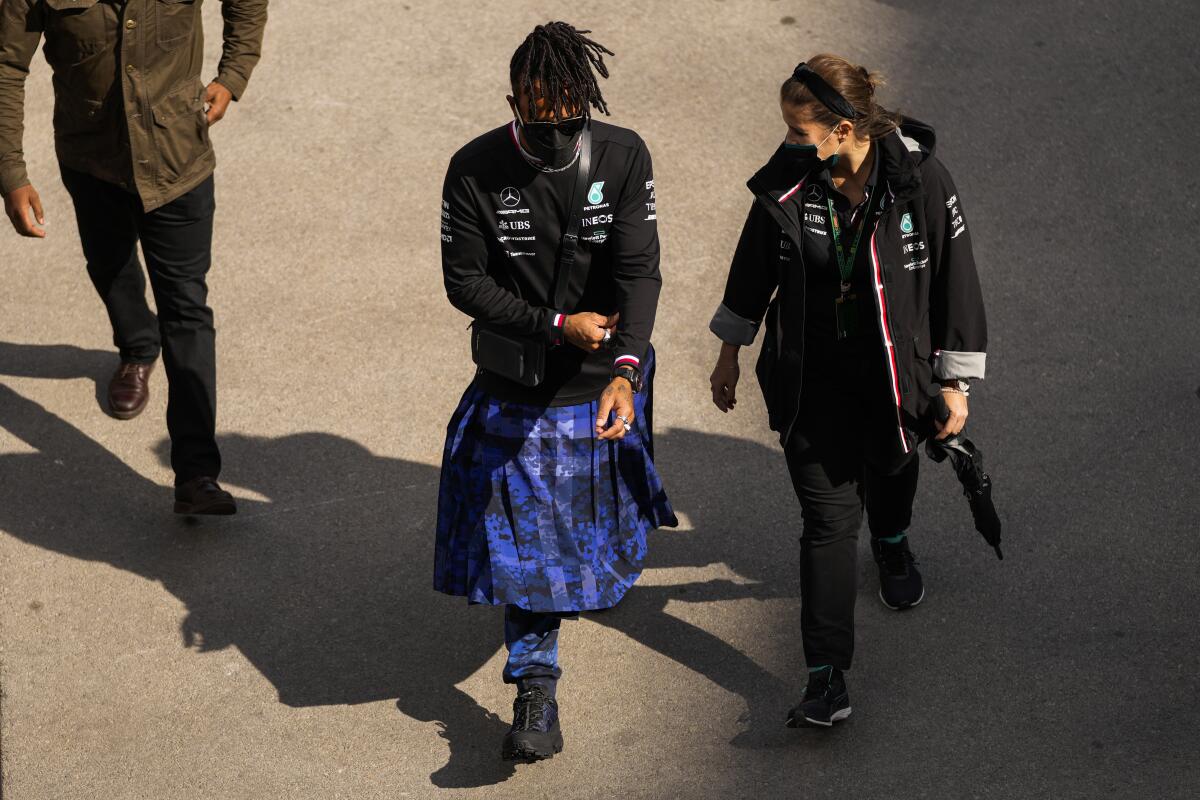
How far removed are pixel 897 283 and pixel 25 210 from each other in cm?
274

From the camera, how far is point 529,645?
13.2ft

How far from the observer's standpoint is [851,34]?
7758 mm

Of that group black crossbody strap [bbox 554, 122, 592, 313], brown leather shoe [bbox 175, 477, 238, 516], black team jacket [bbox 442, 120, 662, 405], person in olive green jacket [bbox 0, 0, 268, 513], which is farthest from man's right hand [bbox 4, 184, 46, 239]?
black crossbody strap [bbox 554, 122, 592, 313]

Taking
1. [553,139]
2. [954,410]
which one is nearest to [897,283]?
[954,410]

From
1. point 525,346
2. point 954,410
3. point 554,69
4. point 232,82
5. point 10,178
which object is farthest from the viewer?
point 232,82

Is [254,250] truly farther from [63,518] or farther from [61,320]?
[63,518]

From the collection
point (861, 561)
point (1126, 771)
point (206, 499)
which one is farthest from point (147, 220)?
point (1126, 771)

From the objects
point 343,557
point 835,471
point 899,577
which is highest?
point 835,471

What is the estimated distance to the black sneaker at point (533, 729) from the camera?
395 cm

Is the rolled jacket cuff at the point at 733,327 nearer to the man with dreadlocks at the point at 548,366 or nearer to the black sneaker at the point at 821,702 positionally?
the man with dreadlocks at the point at 548,366

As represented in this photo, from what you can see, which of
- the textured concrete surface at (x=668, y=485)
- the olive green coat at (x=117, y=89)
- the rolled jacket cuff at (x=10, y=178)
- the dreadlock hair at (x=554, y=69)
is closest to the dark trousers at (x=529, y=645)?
the textured concrete surface at (x=668, y=485)

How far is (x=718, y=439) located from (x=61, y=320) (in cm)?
282

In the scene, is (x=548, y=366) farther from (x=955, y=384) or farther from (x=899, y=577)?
(x=899, y=577)

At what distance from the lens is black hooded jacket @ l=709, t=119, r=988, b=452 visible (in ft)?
12.0
